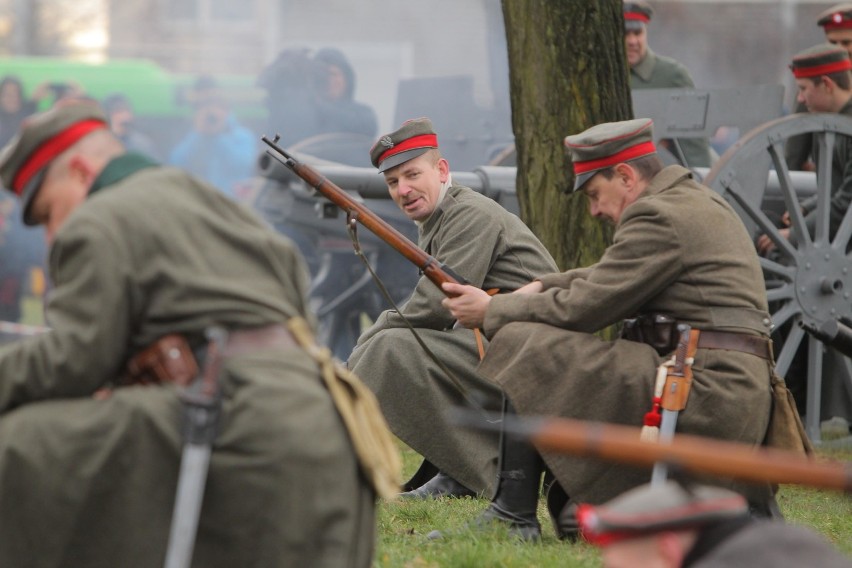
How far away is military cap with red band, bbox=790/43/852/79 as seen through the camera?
Result: 827 centimetres

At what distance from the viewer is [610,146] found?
5.36 metres

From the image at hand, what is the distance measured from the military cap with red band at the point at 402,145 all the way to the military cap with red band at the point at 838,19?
11.5 ft

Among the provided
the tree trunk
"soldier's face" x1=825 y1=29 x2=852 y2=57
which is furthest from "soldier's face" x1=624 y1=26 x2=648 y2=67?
the tree trunk

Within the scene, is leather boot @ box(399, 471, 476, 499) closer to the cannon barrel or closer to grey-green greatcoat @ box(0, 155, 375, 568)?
the cannon barrel

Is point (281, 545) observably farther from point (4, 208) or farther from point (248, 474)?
point (4, 208)

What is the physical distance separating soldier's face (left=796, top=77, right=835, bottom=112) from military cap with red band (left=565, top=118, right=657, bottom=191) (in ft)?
10.4

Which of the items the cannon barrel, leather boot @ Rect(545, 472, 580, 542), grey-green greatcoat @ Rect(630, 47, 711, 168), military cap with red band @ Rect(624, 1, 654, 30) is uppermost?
military cap with red band @ Rect(624, 1, 654, 30)

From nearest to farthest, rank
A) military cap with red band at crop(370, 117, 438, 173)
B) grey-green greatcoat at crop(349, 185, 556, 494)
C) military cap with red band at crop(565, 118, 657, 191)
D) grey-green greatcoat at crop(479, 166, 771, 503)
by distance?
grey-green greatcoat at crop(479, 166, 771, 503)
military cap with red band at crop(565, 118, 657, 191)
grey-green greatcoat at crop(349, 185, 556, 494)
military cap with red band at crop(370, 117, 438, 173)

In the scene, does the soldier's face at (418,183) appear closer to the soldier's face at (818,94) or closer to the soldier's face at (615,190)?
the soldier's face at (615,190)

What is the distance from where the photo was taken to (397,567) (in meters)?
4.91

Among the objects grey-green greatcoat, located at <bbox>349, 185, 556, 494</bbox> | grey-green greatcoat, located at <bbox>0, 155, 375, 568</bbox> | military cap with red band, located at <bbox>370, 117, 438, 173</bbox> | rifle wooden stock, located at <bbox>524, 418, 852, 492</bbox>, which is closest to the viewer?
rifle wooden stock, located at <bbox>524, 418, 852, 492</bbox>

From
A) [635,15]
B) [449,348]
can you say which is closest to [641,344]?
[449,348]

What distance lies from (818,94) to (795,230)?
0.75 metres

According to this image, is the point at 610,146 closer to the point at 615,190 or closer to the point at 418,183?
the point at 615,190
